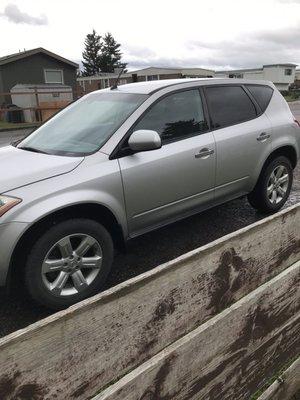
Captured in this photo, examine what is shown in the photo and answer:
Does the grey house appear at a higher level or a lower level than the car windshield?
higher

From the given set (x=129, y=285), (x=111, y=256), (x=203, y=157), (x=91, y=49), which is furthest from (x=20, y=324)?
(x=91, y=49)

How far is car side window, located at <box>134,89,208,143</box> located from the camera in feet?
12.5

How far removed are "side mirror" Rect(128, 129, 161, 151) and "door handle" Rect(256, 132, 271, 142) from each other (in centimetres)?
165

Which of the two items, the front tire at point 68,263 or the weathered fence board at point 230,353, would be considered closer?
the weathered fence board at point 230,353

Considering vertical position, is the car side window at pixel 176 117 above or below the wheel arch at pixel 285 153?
above

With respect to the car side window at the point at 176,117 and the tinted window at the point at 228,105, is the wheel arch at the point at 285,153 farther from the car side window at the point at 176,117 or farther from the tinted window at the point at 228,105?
the car side window at the point at 176,117

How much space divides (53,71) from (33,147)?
103 ft

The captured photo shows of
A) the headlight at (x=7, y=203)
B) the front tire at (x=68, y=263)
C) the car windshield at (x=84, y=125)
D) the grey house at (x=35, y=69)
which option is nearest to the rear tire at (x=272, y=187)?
the car windshield at (x=84, y=125)

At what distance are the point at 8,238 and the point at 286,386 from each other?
6.78ft

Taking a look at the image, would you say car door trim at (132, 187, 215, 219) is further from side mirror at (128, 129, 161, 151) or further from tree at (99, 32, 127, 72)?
tree at (99, 32, 127, 72)

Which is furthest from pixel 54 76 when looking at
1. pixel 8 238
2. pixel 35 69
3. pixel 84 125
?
pixel 8 238

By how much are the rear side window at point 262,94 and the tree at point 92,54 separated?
7726 cm

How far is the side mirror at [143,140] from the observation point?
134 inches

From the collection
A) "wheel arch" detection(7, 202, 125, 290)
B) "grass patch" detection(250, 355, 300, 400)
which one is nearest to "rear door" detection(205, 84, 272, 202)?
"wheel arch" detection(7, 202, 125, 290)
